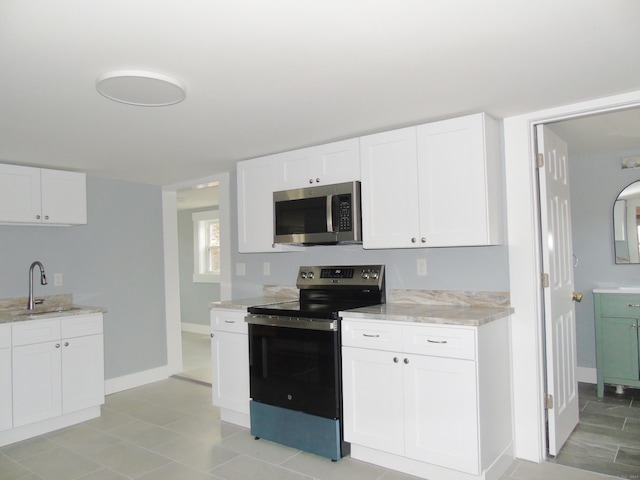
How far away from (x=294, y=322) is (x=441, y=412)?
104 cm

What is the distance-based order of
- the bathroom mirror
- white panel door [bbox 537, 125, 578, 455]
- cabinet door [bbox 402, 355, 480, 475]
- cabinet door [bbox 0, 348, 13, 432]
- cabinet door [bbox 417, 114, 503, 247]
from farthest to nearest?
the bathroom mirror → cabinet door [bbox 0, 348, 13, 432] → white panel door [bbox 537, 125, 578, 455] → cabinet door [bbox 417, 114, 503, 247] → cabinet door [bbox 402, 355, 480, 475]

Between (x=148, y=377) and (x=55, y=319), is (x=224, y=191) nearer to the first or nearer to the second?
(x=55, y=319)

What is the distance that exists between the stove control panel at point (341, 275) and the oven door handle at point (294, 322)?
57 centimetres

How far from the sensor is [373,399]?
2654 millimetres

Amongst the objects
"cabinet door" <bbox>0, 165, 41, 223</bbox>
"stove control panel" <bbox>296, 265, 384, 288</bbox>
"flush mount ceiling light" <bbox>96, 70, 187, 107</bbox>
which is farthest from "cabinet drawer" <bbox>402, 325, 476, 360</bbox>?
"cabinet door" <bbox>0, 165, 41, 223</bbox>

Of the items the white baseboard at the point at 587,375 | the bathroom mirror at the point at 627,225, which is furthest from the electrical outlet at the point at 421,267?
the white baseboard at the point at 587,375

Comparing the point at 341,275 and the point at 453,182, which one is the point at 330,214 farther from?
the point at 453,182

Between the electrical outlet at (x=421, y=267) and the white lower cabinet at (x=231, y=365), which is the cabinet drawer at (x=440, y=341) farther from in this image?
the white lower cabinet at (x=231, y=365)

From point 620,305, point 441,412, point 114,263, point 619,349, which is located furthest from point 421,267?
point 114,263

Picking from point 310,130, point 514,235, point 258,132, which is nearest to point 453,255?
point 514,235

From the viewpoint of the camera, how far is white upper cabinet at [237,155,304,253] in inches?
139

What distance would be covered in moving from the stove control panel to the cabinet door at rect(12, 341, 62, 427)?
6.47ft

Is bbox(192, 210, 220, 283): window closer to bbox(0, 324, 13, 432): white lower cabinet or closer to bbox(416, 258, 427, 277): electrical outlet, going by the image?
bbox(0, 324, 13, 432): white lower cabinet

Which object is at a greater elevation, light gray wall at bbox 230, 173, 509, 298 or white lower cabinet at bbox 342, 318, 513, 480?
light gray wall at bbox 230, 173, 509, 298
